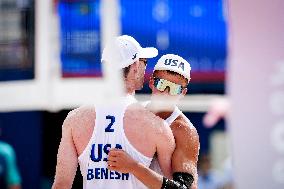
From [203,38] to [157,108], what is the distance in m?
2.59

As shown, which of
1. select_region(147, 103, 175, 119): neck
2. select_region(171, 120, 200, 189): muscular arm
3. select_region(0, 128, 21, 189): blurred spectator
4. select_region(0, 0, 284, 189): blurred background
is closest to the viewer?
select_region(171, 120, 200, 189): muscular arm

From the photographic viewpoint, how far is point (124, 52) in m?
2.44

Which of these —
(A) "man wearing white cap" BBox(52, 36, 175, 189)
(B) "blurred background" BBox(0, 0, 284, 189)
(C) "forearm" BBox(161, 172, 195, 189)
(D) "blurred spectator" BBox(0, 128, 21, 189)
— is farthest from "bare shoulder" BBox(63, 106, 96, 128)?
(D) "blurred spectator" BBox(0, 128, 21, 189)

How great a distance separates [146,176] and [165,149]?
14cm

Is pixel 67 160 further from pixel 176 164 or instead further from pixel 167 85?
pixel 167 85

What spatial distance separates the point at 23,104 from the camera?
5.09 metres

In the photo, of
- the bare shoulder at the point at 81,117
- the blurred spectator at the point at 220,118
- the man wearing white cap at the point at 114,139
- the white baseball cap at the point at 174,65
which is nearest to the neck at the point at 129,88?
the man wearing white cap at the point at 114,139

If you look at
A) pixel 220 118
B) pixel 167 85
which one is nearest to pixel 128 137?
pixel 167 85

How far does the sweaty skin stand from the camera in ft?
7.69

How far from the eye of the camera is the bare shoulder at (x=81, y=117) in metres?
2.38

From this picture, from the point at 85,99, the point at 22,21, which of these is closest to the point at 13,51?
the point at 22,21

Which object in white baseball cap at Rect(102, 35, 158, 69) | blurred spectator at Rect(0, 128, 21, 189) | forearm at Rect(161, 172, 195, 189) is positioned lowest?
blurred spectator at Rect(0, 128, 21, 189)

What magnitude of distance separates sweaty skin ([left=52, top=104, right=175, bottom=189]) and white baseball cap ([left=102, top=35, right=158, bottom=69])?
0.59 feet

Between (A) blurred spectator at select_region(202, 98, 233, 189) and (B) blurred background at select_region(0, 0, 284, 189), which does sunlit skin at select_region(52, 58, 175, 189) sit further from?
(A) blurred spectator at select_region(202, 98, 233, 189)
